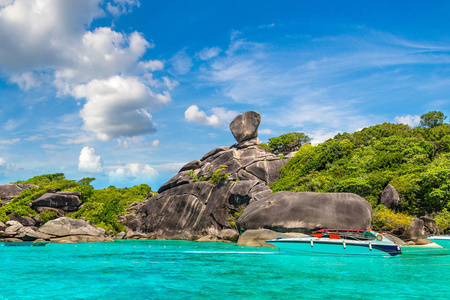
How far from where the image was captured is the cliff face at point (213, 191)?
5350 centimetres

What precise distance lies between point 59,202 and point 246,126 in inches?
1497

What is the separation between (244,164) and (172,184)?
1422cm

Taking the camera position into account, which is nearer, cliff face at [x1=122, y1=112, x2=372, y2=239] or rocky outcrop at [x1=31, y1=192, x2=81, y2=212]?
cliff face at [x1=122, y1=112, x2=372, y2=239]

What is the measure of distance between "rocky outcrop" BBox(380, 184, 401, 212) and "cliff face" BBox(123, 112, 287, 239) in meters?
15.6

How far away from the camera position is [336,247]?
75.0 ft

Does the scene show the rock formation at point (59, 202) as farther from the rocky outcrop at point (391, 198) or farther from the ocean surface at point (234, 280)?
the rocky outcrop at point (391, 198)

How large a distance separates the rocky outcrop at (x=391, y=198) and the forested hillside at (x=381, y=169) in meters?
0.83

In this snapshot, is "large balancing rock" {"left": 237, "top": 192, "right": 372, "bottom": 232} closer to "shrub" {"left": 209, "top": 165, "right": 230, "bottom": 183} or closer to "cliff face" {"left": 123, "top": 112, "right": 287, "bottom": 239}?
"cliff face" {"left": 123, "top": 112, "right": 287, "bottom": 239}

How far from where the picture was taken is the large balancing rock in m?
32.2

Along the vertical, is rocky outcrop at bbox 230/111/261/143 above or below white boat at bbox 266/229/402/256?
above

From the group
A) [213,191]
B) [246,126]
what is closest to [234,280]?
[213,191]

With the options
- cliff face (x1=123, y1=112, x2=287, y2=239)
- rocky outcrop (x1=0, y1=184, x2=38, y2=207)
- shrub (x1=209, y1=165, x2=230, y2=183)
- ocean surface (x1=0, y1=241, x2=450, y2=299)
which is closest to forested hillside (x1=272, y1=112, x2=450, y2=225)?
cliff face (x1=123, y1=112, x2=287, y2=239)

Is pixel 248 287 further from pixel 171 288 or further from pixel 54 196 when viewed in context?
pixel 54 196

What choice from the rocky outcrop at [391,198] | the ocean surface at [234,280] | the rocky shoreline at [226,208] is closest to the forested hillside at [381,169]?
the rocky outcrop at [391,198]
